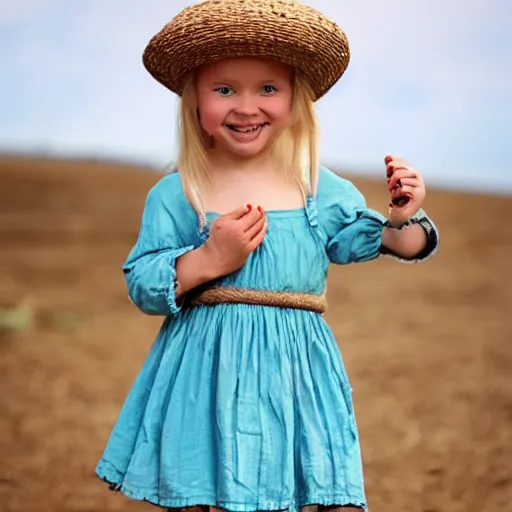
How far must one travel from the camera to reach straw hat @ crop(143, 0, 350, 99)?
1.71 metres

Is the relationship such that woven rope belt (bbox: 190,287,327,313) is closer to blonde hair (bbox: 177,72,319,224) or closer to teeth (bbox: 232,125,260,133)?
blonde hair (bbox: 177,72,319,224)

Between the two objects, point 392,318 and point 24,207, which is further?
point 24,207

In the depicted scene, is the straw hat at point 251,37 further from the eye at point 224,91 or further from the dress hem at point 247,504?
the dress hem at point 247,504

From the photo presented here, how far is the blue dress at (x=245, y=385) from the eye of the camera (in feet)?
5.59

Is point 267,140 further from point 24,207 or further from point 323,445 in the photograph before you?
point 24,207

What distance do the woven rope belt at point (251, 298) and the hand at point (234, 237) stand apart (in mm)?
52

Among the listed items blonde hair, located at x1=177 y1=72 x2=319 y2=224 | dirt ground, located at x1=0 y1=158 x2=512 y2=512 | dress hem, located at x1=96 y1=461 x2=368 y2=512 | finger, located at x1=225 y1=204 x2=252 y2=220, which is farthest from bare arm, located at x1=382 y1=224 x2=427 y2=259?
dirt ground, located at x1=0 y1=158 x2=512 y2=512

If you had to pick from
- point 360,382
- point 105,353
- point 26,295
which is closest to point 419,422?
point 360,382

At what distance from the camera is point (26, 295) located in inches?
221

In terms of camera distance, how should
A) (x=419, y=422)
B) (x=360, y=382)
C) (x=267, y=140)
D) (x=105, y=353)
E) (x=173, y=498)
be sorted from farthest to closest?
(x=105, y=353), (x=360, y=382), (x=419, y=422), (x=267, y=140), (x=173, y=498)

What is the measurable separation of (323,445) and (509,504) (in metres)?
1.27

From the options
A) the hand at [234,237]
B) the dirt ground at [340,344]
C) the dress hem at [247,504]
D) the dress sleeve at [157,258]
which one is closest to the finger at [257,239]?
the hand at [234,237]

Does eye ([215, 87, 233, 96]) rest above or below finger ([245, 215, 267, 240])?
above

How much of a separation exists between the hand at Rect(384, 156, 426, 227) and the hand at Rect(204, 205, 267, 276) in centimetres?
24
